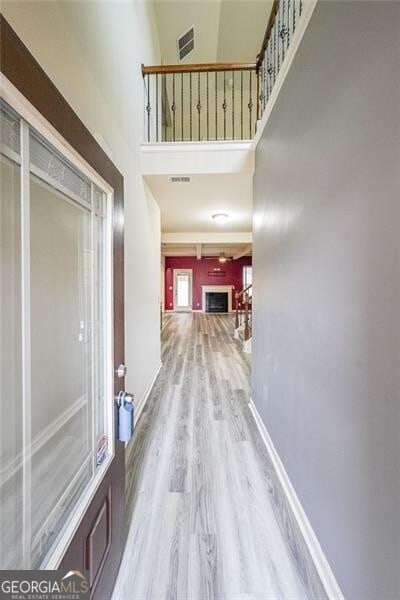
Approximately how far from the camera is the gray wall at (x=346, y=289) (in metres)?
0.83

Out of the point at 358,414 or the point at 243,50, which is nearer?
the point at 358,414

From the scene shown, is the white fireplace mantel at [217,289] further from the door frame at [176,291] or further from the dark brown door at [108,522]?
the dark brown door at [108,522]

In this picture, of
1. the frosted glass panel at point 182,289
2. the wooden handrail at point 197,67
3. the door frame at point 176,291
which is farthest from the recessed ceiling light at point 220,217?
the frosted glass panel at point 182,289

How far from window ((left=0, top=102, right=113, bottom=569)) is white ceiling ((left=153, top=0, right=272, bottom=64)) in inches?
196

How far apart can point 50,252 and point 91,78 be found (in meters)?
1.27

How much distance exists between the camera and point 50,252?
116 cm

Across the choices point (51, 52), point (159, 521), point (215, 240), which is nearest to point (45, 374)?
point (159, 521)

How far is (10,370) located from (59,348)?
1.31 ft

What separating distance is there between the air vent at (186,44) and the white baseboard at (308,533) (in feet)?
20.8

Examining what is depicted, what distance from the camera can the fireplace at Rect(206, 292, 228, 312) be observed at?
42.9ft

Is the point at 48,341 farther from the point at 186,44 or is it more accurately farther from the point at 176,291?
the point at 176,291

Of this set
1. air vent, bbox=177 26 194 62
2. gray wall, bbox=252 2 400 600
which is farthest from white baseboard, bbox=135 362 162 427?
air vent, bbox=177 26 194 62

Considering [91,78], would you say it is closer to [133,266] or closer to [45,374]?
[133,266]

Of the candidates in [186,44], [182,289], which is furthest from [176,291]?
[186,44]
